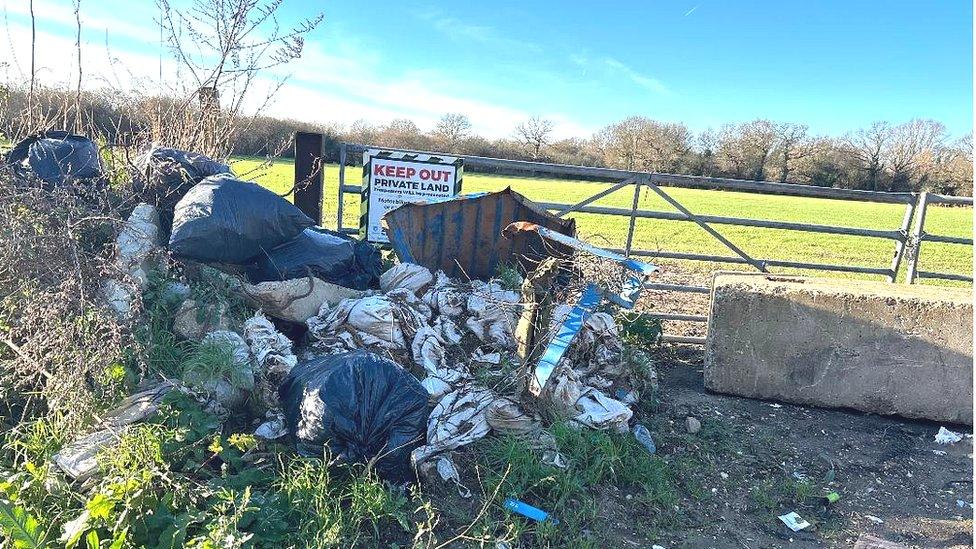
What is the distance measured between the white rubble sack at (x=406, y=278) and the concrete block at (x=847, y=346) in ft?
6.75

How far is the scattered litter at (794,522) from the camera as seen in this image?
10.4ft

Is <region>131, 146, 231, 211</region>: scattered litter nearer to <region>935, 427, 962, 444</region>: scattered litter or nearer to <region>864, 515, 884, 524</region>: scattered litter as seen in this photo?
<region>864, 515, 884, 524</region>: scattered litter

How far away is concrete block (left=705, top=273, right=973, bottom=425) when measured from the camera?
4195 mm

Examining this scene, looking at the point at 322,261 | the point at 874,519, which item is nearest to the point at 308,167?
the point at 322,261

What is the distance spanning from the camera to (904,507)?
3.41 m

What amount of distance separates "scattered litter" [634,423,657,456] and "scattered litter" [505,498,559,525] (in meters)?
0.99

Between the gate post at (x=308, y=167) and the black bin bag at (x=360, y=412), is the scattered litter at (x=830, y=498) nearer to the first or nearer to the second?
the black bin bag at (x=360, y=412)

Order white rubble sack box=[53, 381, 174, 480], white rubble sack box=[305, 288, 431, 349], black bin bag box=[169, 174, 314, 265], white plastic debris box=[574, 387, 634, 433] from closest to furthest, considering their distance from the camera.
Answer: white rubble sack box=[53, 381, 174, 480] → white plastic debris box=[574, 387, 634, 433] → black bin bag box=[169, 174, 314, 265] → white rubble sack box=[305, 288, 431, 349]

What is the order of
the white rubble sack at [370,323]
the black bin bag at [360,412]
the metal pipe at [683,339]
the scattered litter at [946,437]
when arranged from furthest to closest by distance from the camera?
the metal pipe at [683,339], the scattered litter at [946,437], the white rubble sack at [370,323], the black bin bag at [360,412]

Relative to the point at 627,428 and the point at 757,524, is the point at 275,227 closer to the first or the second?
the point at 627,428

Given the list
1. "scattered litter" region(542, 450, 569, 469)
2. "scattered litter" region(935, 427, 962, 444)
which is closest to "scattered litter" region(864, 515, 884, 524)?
"scattered litter" region(935, 427, 962, 444)

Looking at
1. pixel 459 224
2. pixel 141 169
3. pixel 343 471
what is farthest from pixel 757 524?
pixel 141 169

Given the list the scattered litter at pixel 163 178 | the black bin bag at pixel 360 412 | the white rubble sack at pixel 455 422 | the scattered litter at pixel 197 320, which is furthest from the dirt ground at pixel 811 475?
the scattered litter at pixel 163 178

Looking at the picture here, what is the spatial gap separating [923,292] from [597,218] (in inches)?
647
